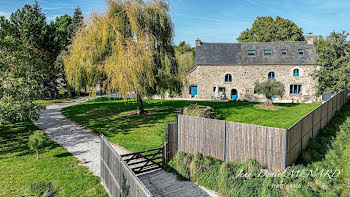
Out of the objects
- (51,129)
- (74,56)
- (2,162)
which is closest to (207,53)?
(74,56)

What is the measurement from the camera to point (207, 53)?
98.6 feet

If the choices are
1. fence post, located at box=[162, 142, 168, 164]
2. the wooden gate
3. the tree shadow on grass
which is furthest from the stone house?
the wooden gate

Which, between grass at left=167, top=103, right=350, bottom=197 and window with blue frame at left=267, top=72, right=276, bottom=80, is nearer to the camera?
grass at left=167, top=103, right=350, bottom=197

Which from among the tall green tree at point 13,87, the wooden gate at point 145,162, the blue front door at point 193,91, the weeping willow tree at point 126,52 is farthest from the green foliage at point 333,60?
the tall green tree at point 13,87

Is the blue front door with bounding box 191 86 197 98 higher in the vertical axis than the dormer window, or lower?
lower

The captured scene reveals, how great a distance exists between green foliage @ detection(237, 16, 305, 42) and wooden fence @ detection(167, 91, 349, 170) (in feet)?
131

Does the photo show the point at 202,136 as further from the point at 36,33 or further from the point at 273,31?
the point at 273,31

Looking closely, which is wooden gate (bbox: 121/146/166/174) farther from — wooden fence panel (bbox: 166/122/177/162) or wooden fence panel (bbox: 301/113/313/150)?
wooden fence panel (bbox: 301/113/313/150)

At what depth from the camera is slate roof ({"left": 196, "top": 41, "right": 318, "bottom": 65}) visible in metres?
28.1

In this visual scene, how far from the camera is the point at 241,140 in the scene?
7.89 m

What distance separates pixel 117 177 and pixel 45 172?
4.00m

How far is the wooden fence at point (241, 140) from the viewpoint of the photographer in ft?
23.4

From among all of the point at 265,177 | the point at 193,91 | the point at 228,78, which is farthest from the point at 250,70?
the point at 265,177

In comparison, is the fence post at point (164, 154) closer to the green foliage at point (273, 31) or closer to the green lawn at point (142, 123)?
the green lawn at point (142, 123)
